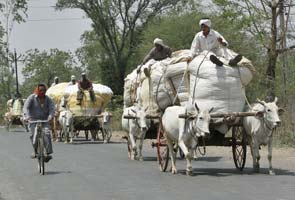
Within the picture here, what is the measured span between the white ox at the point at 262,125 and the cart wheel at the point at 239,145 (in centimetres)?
38

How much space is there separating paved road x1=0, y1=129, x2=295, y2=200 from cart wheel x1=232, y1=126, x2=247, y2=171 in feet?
0.72

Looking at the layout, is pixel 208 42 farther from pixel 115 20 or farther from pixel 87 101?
pixel 115 20

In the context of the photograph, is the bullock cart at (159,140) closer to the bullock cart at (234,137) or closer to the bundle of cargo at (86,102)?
the bullock cart at (234,137)

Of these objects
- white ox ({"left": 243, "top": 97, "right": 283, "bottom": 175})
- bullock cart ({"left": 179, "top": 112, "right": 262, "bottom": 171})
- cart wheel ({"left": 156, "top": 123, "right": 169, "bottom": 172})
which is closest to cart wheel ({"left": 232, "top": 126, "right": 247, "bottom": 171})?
bullock cart ({"left": 179, "top": 112, "right": 262, "bottom": 171})

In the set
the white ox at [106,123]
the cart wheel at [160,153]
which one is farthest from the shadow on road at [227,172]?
the white ox at [106,123]

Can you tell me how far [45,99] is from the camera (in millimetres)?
16125

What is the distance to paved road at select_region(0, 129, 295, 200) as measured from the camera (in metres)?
11.7

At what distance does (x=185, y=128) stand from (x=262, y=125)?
1647 mm

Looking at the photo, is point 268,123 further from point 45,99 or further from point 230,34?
point 230,34

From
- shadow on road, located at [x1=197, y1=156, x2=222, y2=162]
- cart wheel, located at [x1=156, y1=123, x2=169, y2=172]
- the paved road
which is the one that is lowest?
the paved road

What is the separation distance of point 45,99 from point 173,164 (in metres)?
3.50

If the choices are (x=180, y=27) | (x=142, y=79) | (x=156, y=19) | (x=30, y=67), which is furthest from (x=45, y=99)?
(x=30, y=67)

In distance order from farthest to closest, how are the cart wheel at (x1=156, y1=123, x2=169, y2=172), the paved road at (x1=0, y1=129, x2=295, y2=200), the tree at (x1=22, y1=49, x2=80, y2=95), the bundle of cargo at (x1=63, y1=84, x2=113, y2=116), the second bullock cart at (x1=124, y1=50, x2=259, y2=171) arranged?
1. the tree at (x1=22, y1=49, x2=80, y2=95)
2. the bundle of cargo at (x1=63, y1=84, x2=113, y2=116)
3. the cart wheel at (x1=156, y1=123, x2=169, y2=172)
4. the second bullock cart at (x1=124, y1=50, x2=259, y2=171)
5. the paved road at (x1=0, y1=129, x2=295, y2=200)

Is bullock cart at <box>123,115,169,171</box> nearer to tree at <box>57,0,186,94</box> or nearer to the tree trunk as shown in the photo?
the tree trunk
